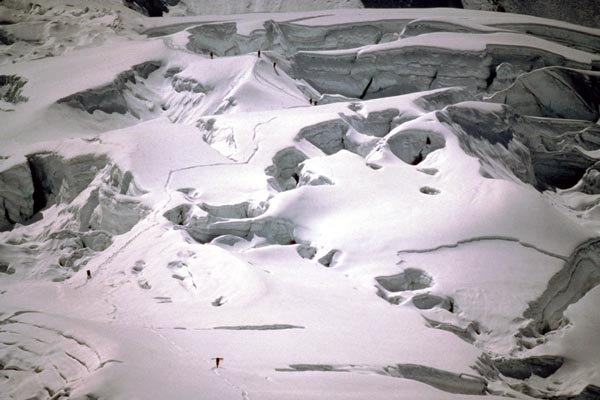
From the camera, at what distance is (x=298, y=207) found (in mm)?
6133

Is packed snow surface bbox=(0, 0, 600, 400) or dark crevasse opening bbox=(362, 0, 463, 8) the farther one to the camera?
dark crevasse opening bbox=(362, 0, 463, 8)

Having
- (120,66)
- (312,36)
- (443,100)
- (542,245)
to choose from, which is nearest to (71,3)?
(120,66)

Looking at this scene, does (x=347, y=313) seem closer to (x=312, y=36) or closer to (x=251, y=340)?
(x=251, y=340)

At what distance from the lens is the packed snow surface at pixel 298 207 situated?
4125 millimetres

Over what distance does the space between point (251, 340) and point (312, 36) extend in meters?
7.01

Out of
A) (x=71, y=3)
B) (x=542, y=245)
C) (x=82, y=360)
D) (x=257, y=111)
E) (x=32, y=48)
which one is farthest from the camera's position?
(x=71, y=3)

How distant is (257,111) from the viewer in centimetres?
814

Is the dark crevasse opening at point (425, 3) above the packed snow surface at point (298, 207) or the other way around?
above

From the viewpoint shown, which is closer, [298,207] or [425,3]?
[298,207]

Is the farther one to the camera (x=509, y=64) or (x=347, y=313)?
(x=509, y=64)

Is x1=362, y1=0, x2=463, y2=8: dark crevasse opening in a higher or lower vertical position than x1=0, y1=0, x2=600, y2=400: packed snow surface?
higher

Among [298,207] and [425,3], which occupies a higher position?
[425,3]

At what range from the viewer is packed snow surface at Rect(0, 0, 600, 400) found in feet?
13.5

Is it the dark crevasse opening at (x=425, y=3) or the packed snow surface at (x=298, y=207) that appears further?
the dark crevasse opening at (x=425, y=3)
